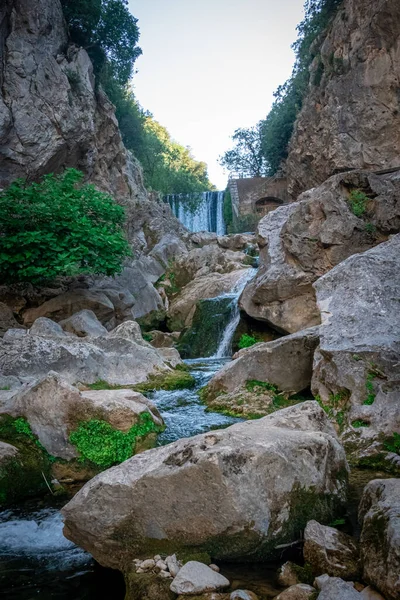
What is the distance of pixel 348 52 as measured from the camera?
2439 cm

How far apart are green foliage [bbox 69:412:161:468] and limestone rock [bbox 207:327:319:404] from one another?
2.68 m

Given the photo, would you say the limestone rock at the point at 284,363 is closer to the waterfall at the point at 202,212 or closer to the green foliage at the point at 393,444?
the green foliage at the point at 393,444

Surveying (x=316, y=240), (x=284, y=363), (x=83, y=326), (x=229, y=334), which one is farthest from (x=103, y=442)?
(x=229, y=334)

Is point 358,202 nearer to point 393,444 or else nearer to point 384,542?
point 393,444

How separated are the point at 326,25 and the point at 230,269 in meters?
18.7

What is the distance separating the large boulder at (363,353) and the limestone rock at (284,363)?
69 centimetres

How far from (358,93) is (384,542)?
2528cm

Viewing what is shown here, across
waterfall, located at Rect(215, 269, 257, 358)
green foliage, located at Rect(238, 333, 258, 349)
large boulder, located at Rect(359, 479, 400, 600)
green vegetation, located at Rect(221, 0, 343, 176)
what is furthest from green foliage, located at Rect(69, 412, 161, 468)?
green vegetation, located at Rect(221, 0, 343, 176)

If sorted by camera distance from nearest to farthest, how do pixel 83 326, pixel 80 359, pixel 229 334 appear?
1. pixel 80 359
2. pixel 83 326
3. pixel 229 334

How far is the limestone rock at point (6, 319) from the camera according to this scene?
12.1 m

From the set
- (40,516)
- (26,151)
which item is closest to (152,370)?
(40,516)

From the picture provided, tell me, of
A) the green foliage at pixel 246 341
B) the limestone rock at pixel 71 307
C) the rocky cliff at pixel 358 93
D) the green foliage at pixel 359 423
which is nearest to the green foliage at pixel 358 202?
the green foliage at pixel 246 341

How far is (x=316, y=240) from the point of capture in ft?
36.6

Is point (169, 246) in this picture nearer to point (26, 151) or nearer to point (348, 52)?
point (26, 151)
